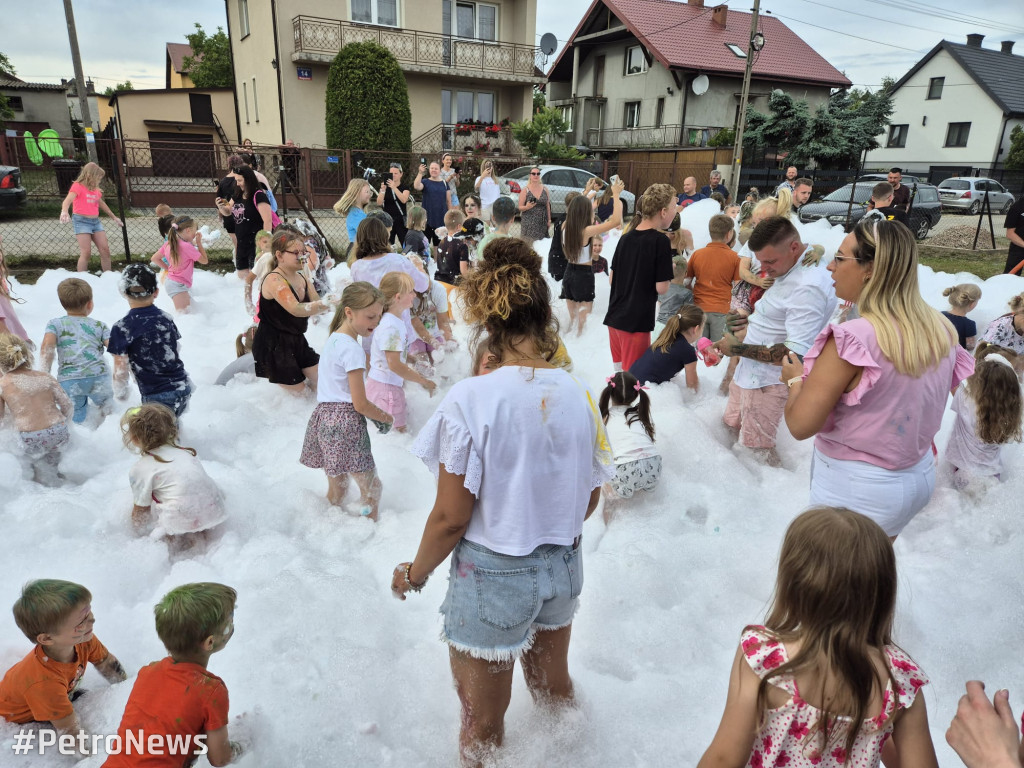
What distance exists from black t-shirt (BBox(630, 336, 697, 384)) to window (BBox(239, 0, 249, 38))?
2479cm

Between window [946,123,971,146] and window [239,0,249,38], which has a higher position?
window [239,0,249,38]

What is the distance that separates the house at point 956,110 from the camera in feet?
115

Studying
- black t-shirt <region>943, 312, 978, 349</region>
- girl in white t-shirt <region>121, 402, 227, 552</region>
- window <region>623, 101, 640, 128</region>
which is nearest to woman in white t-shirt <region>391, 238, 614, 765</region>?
girl in white t-shirt <region>121, 402, 227, 552</region>

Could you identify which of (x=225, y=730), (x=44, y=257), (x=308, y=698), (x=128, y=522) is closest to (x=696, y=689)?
(x=308, y=698)

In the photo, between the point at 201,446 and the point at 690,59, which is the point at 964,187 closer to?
the point at 690,59

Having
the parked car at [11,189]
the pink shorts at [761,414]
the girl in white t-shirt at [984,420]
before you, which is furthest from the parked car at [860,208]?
the parked car at [11,189]

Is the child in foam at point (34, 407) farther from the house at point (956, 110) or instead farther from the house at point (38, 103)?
the house at point (38, 103)

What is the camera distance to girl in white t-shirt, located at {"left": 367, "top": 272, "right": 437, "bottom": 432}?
455 centimetres

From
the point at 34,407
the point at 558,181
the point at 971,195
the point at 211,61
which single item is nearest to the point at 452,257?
the point at 34,407

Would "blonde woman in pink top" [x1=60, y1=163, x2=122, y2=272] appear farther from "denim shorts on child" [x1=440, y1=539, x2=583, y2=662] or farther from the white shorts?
the white shorts

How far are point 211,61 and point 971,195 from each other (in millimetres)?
46380

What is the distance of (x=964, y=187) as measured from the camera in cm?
2509

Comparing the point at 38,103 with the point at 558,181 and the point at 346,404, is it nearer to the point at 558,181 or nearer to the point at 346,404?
the point at 558,181

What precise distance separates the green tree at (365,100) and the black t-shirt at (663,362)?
16.1 metres
